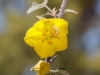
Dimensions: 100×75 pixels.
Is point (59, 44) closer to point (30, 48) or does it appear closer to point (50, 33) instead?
point (50, 33)

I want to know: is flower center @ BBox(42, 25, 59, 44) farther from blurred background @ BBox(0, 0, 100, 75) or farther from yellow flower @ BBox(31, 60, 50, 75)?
blurred background @ BBox(0, 0, 100, 75)

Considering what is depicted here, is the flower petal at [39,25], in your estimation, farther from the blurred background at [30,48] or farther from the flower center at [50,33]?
the blurred background at [30,48]

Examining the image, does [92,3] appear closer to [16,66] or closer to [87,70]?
[87,70]

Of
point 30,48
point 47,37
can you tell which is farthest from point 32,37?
point 30,48

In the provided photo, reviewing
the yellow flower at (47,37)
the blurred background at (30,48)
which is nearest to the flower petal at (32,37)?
Result: the yellow flower at (47,37)

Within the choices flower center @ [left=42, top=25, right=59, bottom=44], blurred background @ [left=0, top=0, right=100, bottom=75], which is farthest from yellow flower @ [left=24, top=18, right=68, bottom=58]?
blurred background @ [left=0, top=0, right=100, bottom=75]
